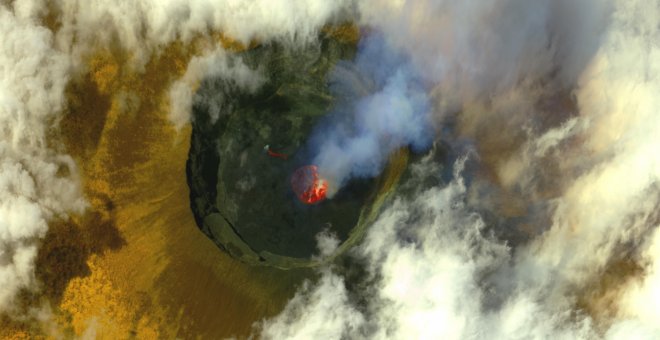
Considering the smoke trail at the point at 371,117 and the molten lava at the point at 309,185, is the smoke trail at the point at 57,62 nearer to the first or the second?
the smoke trail at the point at 371,117

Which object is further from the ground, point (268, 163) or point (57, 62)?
point (57, 62)

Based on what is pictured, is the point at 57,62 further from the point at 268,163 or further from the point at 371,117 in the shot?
the point at 371,117

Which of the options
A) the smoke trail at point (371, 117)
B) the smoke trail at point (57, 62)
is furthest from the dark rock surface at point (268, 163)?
the smoke trail at point (57, 62)

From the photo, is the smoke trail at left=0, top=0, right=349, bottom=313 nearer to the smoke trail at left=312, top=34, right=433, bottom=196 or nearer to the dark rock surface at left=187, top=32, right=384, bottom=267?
the dark rock surface at left=187, top=32, right=384, bottom=267

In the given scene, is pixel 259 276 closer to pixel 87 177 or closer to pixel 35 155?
pixel 87 177

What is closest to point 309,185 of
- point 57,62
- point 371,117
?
point 371,117

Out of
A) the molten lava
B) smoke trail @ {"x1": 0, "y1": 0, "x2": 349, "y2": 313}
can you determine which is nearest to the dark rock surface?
the molten lava
